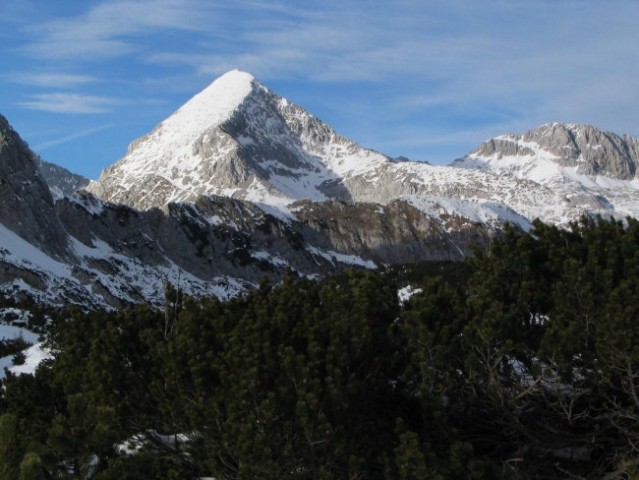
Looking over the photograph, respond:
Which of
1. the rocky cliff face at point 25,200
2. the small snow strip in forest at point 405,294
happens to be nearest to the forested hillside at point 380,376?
the small snow strip in forest at point 405,294

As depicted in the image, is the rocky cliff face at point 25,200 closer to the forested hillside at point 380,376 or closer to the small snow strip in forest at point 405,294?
the small snow strip in forest at point 405,294

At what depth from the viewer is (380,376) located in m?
14.5

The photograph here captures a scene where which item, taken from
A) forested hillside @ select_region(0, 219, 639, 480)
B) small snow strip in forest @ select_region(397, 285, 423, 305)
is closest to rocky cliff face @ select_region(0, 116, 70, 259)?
small snow strip in forest @ select_region(397, 285, 423, 305)

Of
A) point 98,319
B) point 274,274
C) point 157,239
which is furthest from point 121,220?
point 98,319

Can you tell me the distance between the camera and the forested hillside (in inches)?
497

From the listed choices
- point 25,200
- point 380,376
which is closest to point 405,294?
point 380,376

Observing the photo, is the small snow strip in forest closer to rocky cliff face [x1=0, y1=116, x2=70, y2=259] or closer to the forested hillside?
the forested hillside

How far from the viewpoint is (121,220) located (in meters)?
167

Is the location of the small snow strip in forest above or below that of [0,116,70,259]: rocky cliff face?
below

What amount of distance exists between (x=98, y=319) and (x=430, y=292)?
24.5ft

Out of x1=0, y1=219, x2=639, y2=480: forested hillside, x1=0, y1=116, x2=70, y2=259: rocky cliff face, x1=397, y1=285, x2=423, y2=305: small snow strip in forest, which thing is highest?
x1=0, y1=116, x2=70, y2=259: rocky cliff face

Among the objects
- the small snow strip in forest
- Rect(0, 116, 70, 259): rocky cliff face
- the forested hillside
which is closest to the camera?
the forested hillside

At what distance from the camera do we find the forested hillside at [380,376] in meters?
12.6

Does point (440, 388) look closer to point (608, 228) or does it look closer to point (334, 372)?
point (334, 372)
